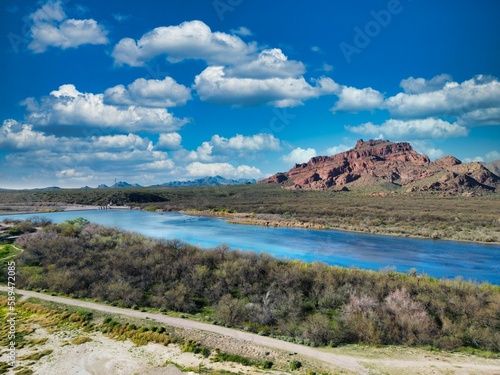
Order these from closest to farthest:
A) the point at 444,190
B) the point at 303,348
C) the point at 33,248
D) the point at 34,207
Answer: the point at 303,348 < the point at 33,248 < the point at 34,207 < the point at 444,190

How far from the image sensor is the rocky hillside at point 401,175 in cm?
12925

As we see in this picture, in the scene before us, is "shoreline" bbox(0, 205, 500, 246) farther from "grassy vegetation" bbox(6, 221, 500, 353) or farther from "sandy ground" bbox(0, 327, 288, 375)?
"sandy ground" bbox(0, 327, 288, 375)

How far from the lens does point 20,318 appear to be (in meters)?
25.4

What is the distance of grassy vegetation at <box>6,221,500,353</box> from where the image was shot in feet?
69.3

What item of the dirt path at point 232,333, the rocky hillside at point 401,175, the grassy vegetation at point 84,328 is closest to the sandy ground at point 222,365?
the dirt path at point 232,333

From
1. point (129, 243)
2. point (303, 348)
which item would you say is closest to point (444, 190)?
point (129, 243)

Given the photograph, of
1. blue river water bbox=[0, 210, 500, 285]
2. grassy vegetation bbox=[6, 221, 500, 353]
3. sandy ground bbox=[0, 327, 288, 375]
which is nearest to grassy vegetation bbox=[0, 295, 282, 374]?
grassy vegetation bbox=[6, 221, 500, 353]

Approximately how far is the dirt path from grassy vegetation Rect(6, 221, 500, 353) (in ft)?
2.96

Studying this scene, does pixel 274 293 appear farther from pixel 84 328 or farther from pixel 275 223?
pixel 275 223

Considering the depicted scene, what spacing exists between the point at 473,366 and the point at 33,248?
4004cm

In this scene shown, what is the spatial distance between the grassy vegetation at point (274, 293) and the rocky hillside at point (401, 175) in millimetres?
108911

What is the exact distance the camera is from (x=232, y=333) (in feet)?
71.4

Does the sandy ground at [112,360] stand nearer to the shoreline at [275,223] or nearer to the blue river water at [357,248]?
the blue river water at [357,248]

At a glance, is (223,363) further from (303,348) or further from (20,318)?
(20,318)
